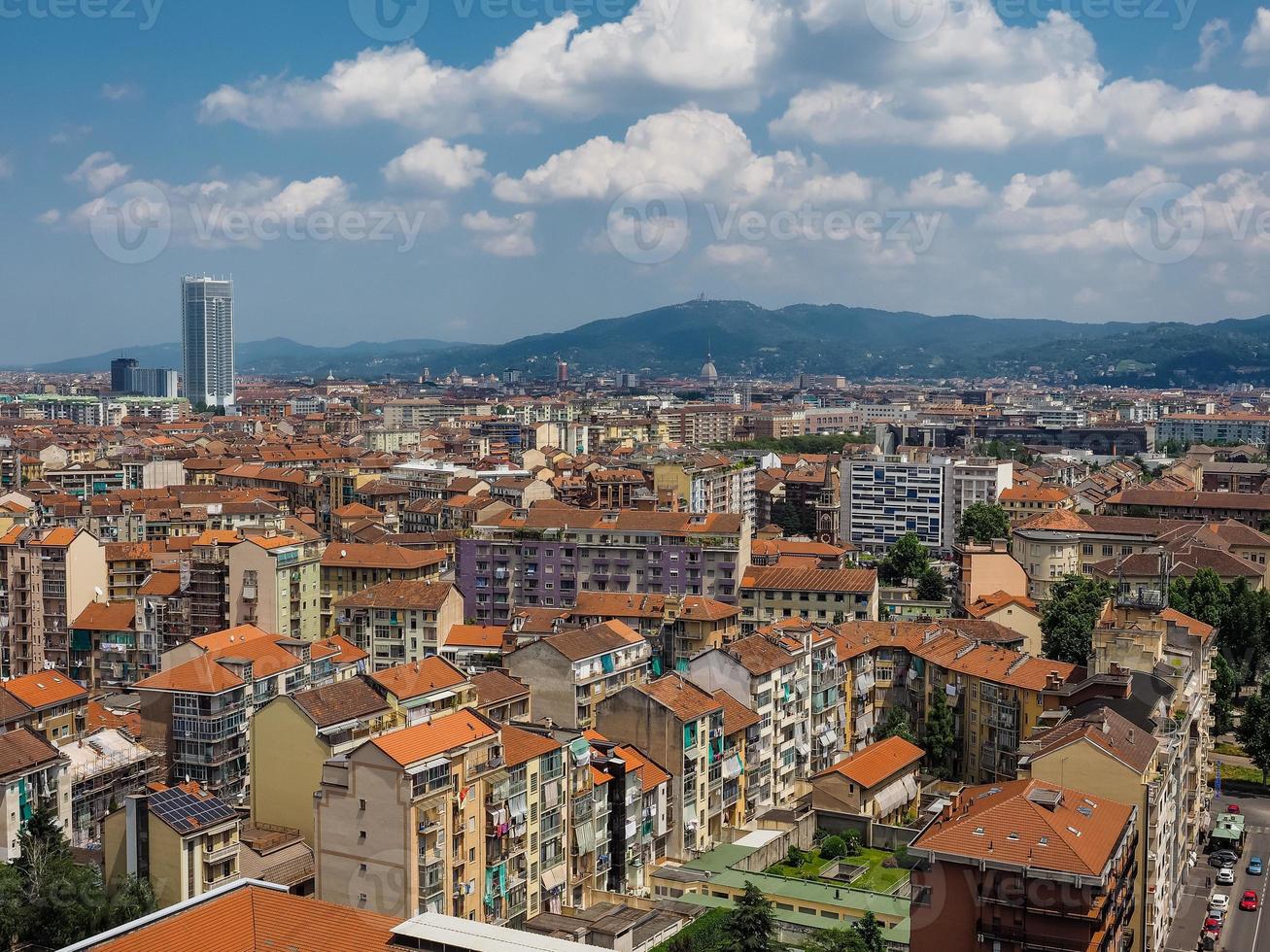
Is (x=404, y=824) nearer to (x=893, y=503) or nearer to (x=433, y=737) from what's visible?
(x=433, y=737)

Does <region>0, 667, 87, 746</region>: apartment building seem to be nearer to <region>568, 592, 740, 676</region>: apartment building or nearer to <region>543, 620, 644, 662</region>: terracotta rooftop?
<region>543, 620, 644, 662</region>: terracotta rooftop

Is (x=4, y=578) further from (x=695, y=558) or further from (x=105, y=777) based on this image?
(x=695, y=558)

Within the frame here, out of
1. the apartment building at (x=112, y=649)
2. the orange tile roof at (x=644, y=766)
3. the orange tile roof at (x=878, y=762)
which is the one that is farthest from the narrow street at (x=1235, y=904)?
the apartment building at (x=112, y=649)

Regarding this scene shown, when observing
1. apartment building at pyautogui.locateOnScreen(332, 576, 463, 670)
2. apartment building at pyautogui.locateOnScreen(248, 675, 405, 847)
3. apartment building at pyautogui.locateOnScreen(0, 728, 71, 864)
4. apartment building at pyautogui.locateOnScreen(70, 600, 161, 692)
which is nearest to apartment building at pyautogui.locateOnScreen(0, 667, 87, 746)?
apartment building at pyautogui.locateOnScreen(0, 728, 71, 864)

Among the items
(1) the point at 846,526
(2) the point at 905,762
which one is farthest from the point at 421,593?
(1) the point at 846,526

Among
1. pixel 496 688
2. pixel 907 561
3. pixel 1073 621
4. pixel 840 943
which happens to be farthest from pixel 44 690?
pixel 907 561

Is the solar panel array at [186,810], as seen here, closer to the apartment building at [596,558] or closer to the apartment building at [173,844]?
the apartment building at [173,844]
